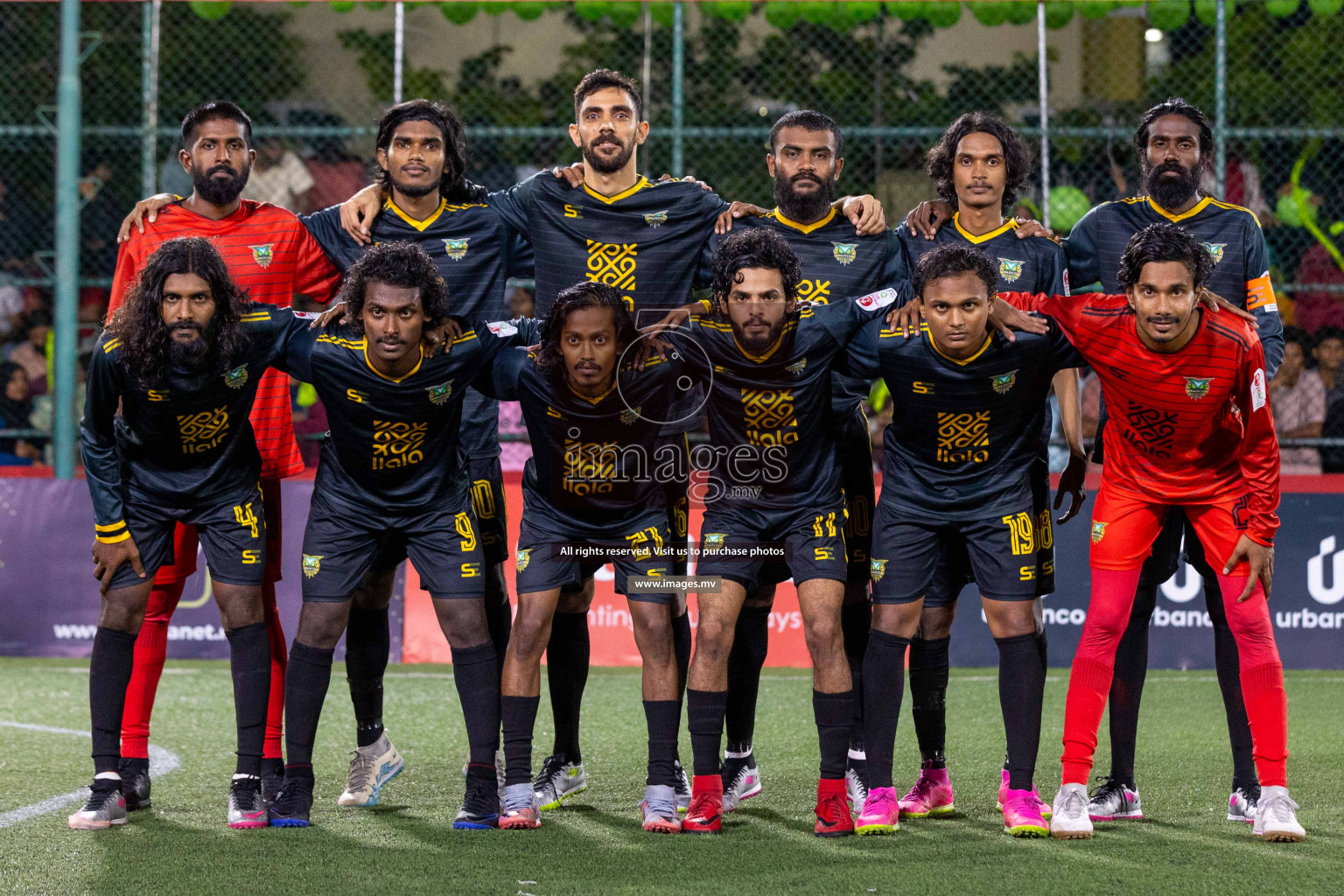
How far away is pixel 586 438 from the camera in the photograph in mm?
4980

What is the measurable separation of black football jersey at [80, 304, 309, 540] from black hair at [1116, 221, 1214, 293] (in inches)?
109

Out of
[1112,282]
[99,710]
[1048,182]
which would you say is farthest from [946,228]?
[1048,182]

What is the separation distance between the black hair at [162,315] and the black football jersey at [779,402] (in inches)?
57.5

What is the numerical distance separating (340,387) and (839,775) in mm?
2034

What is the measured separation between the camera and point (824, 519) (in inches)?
190

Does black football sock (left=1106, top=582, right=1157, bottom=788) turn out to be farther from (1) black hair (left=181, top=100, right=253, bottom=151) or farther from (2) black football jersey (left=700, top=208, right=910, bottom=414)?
(1) black hair (left=181, top=100, right=253, bottom=151)

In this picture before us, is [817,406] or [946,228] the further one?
[946,228]

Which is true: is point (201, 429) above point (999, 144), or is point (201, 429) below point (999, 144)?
below

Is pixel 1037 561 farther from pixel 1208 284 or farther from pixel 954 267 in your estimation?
pixel 1208 284

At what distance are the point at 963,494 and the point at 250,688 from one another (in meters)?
2.41

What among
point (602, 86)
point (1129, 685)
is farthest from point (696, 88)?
point (1129, 685)

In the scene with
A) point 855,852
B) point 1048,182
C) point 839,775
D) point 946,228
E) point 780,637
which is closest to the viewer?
point 855,852

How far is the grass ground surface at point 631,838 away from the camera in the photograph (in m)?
4.07

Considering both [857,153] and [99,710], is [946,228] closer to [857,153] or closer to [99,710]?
[99,710]
